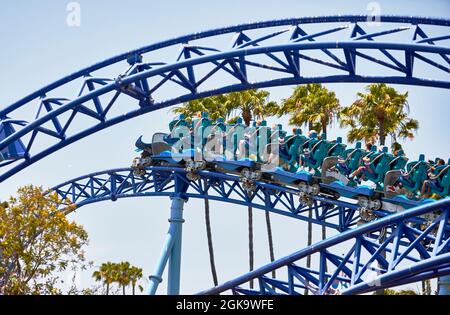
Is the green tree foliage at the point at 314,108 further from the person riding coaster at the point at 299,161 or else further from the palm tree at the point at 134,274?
the palm tree at the point at 134,274

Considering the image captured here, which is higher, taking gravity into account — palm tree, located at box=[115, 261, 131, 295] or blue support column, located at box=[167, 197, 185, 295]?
palm tree, located at box=[115, 261, 131, 295]

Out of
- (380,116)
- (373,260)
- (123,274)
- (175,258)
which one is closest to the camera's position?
(373,260)

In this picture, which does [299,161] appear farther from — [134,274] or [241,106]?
[134,274]

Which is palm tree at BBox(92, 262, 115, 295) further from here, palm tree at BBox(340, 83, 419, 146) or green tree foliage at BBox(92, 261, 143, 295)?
palm tree at BBox(340, 83, 419, 146)

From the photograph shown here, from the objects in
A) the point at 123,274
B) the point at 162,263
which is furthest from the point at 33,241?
the point at 123,274

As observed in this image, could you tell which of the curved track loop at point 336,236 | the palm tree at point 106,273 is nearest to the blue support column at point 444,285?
the curved track loop at point 336,236

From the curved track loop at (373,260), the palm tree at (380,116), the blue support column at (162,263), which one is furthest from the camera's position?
the palm tree at (380,116)

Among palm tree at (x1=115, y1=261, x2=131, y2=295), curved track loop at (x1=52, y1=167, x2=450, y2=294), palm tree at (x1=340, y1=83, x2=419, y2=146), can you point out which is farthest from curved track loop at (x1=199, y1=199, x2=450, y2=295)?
palm tree at (x1=115, y1=261, x2=131, y2=295)
